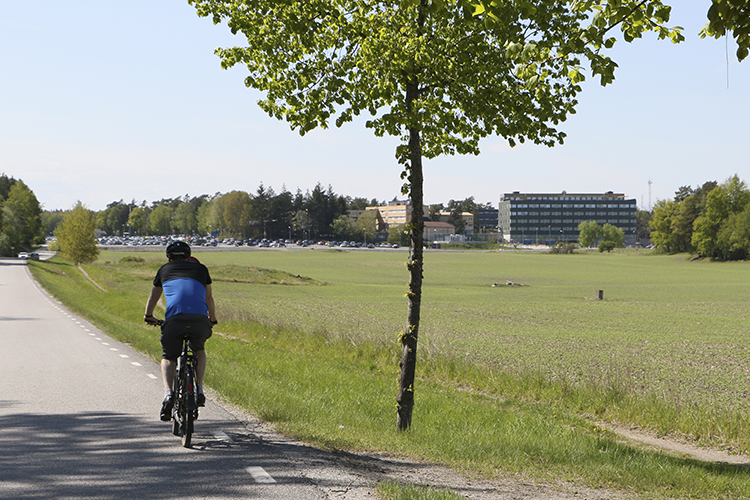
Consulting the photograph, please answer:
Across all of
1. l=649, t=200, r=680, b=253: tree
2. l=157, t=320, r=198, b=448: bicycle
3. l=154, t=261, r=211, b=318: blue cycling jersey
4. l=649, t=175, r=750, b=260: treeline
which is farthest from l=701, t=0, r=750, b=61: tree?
l=649, t=200, r=680, b=253: tree

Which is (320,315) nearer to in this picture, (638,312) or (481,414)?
(638,312)

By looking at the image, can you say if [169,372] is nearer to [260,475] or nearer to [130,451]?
[130,451]

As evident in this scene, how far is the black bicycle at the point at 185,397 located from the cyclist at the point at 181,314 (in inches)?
2.3

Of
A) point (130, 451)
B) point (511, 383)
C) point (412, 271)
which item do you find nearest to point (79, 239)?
point (511, 383)

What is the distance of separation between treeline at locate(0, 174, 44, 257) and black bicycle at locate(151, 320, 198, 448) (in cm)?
10474

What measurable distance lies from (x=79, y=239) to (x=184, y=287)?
3155 inches

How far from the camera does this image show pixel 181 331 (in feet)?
23.1

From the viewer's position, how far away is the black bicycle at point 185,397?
6.75 meters

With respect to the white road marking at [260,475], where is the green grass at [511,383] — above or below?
below

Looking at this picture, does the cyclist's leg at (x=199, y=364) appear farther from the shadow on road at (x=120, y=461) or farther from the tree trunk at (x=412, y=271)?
the tree trunk at (x=412, y=271)

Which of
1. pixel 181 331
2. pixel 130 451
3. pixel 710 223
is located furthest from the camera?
pixel 710 223

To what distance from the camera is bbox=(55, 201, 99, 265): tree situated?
80.4m

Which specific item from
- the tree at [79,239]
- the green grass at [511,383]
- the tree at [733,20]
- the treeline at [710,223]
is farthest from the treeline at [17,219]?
the treeline at [710,223]

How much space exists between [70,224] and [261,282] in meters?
32.7
